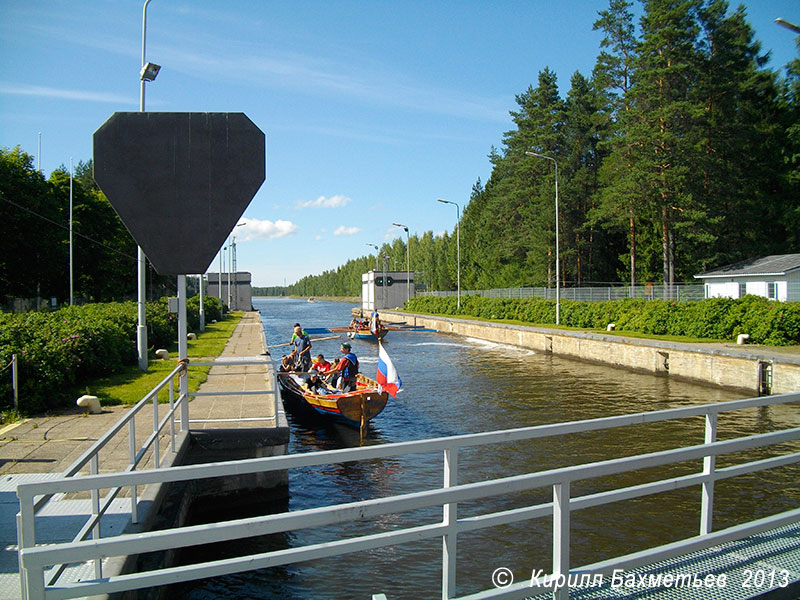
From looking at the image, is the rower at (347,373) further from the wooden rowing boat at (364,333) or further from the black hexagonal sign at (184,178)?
the wooden rowing boat at (364,333)

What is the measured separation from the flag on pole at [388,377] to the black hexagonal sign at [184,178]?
26.3 feet

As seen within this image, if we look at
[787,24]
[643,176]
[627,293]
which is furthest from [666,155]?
[787,24]

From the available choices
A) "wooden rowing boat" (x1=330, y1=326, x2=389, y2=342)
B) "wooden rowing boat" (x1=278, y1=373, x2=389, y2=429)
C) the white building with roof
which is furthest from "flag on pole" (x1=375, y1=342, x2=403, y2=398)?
"wooden rowing boat" (x1=330, y1=326, x2=389, y2=342)

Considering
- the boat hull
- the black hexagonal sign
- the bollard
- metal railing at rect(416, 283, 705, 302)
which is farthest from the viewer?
the boat hull

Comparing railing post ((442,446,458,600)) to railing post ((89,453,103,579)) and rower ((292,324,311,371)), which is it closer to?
railing post ((89,453,103,579))

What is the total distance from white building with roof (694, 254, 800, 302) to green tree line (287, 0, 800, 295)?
3475mm

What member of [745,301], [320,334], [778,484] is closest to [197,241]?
[778,484]

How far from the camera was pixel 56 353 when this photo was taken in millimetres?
13789

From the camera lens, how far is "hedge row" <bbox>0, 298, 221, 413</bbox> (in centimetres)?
1266

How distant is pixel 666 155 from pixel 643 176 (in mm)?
2009

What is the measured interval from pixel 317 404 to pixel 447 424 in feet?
11.9

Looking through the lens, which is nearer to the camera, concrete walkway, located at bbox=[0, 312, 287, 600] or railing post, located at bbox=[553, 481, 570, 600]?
railing post, located at bbox=[553, 481, 570, 600]

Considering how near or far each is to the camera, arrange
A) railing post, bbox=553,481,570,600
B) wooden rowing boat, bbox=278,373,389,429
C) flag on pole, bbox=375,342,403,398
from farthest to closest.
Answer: wooden rowing boat, bbox=278,373,389,429 < flag on pole, bbox=375,342,403,398 < railing post, bbox=553,481,570,600

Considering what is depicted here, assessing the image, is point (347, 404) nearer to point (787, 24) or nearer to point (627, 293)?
point (787, 24)
